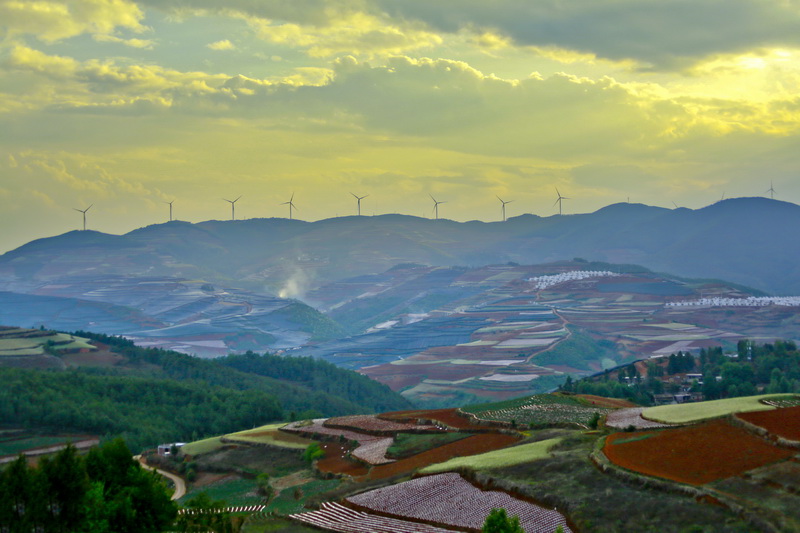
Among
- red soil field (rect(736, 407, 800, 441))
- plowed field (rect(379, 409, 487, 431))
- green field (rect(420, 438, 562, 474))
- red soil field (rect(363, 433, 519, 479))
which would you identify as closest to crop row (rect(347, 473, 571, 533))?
green field (rect(420, 438, 562, 474))

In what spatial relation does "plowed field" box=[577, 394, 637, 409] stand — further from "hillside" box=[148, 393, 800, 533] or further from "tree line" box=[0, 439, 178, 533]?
"tree line" box=[0, 439, 178, 533]

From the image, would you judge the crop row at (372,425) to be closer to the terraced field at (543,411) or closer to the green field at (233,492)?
the terraced field at (543,411)

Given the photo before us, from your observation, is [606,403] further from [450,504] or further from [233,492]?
[450,504]

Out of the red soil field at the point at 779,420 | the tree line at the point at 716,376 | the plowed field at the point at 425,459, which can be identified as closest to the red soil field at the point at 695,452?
the red soil field at the point at 779,420

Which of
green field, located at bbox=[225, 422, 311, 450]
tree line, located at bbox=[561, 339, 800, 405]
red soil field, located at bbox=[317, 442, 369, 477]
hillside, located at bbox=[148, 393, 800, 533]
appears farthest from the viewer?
tree line, located at bbox=[561, 339, 800, 405]

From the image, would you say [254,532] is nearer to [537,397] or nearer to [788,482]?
[788,482]

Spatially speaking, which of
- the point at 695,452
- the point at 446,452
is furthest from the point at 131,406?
the point at 695,452

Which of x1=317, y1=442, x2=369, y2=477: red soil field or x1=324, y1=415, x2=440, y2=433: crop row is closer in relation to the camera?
x1=317, y1=442, x2=369, y2=477: red soil field

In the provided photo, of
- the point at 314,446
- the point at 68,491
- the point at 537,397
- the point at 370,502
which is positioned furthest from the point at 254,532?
the point at 537,397
